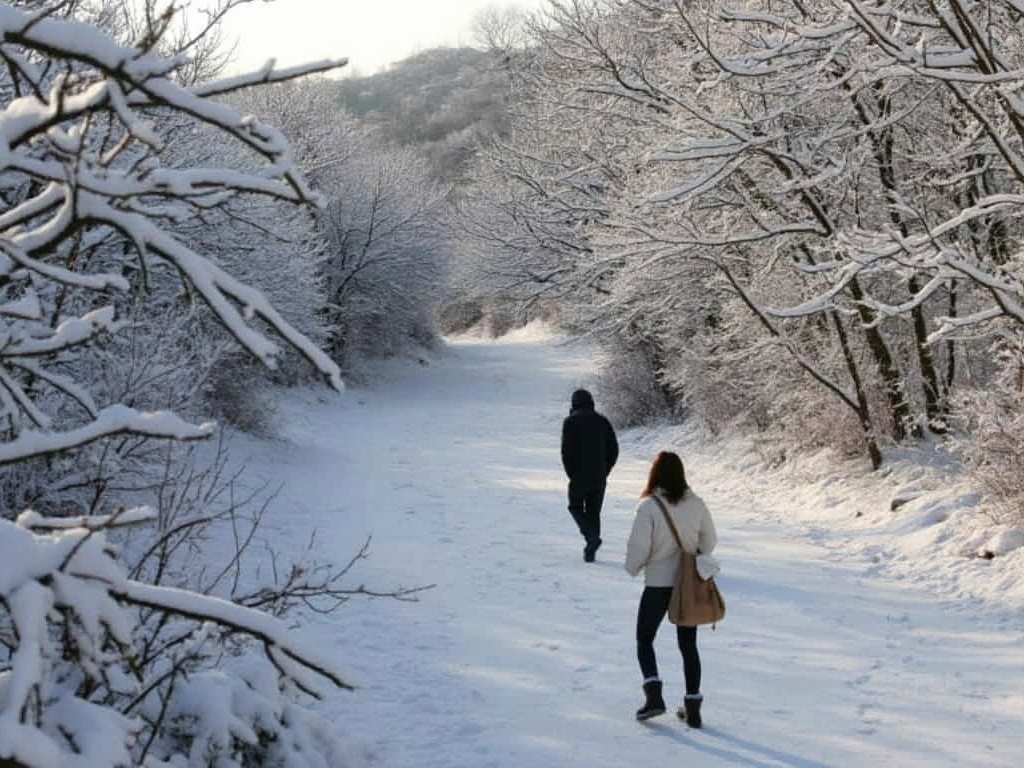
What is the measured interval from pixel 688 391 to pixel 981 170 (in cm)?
934

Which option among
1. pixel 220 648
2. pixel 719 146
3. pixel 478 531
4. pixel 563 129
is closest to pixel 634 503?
pixel 478 531

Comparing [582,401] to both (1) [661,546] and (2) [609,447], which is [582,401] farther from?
(1) [661,546]

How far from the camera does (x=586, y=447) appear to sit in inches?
421

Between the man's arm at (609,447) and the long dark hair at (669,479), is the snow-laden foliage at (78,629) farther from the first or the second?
the man's arm at (609,447)

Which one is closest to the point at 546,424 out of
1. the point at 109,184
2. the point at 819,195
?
the point at 819,195

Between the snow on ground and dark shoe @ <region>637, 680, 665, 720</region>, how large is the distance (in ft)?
0.27

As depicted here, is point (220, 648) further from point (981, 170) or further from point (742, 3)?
point (742, 3)

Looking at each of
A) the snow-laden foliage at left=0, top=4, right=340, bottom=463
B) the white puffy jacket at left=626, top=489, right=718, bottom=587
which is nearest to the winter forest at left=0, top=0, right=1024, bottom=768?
the snow-laden foliage at left=0, top=4, right=340, bottom=463

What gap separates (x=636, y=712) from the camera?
20.2 feet

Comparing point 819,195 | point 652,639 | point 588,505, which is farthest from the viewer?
point 819,195

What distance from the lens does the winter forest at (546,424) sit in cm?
224

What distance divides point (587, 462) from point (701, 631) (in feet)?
9.73

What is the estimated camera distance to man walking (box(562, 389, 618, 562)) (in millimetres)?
10438

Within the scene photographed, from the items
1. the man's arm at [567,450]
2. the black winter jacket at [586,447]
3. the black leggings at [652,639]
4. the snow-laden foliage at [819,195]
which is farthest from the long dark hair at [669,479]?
the man's arm at [567,450]
